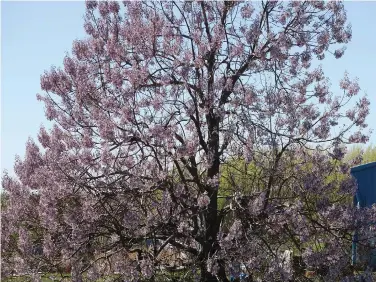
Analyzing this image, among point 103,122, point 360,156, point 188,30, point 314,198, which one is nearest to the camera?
point 103,122

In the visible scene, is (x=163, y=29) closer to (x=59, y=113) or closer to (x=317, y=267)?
(x=59, y=113)

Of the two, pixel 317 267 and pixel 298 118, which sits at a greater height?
pixel 298 118

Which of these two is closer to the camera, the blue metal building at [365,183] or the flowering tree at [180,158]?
the flowering tree at [180,158]

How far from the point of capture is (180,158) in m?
6.03

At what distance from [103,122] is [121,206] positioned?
1123 mm

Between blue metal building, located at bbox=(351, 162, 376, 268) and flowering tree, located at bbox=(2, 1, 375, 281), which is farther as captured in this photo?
blue metal building, located at bbox=(351, 162, 376, 268)

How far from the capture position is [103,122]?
5711 mm

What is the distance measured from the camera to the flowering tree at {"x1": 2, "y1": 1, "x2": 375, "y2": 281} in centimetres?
599

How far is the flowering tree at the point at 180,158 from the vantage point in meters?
5.99

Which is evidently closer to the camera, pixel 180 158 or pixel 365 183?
pixel 180 158

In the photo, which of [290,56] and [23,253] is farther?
[290,56]

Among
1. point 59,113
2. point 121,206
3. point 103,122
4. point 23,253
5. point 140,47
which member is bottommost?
point 23,253

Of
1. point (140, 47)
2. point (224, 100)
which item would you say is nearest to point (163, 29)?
point (140, 47)

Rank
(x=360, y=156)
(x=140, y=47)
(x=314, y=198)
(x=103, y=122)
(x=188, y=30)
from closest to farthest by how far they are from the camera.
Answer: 1. (x=103, y=122)
2. (x=140, y=47)
3. (x=188, y=30)
4. (x=314, y=198)
5. (x=360, y=156)
